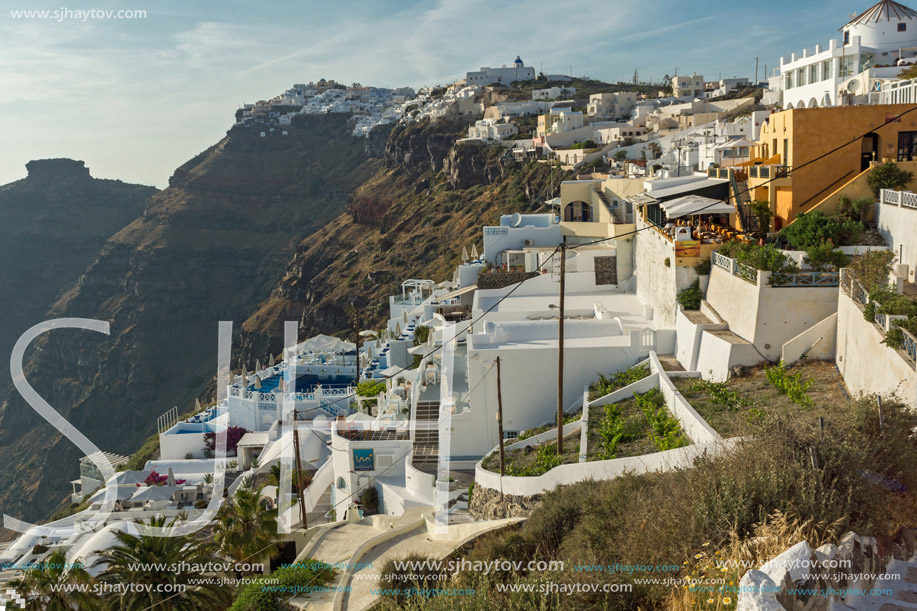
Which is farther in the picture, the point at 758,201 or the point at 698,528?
the point at 758,201

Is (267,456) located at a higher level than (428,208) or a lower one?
lower

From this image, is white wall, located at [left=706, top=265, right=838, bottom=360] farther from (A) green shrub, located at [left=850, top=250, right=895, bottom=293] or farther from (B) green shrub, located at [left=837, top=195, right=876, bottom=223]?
(B) green shrub, located at [left=837, top=195, right=876, bottom=223]

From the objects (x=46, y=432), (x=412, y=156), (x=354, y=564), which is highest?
(x=412, y=156)

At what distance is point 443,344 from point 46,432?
78.5 metres

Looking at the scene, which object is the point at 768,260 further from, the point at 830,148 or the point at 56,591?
the point at 56,591

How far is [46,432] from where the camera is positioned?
268 ft

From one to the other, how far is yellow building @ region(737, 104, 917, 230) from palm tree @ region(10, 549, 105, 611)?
563 inches

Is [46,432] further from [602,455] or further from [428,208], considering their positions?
[602,455]

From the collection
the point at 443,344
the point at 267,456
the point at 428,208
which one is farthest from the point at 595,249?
the point at 428,208

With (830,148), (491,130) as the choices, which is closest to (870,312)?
(830,148)

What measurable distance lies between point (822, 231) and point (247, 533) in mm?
12000

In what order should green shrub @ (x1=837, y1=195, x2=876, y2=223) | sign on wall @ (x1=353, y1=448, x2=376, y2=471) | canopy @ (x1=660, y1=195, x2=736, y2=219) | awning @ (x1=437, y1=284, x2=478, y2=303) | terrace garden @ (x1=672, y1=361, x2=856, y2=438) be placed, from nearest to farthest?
terrace garden @ (x1=672, y1=361, x2=856, y2=438) → green shrub @ (x1=837, y1=195, x2=876, y2=223) → canopy @ (x1=660, y1=195, x2=736, y2=219) → sign on wall @ (x1=353, y1=448, x2=376, y2=471) → awning @ (x1=437, y1=284, x2=478, y2=303)

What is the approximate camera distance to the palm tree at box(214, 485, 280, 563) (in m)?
13.3

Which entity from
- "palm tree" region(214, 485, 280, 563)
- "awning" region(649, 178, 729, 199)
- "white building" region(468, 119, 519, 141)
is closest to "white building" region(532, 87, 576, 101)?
"white building" region(468, 119, 519, 141)
